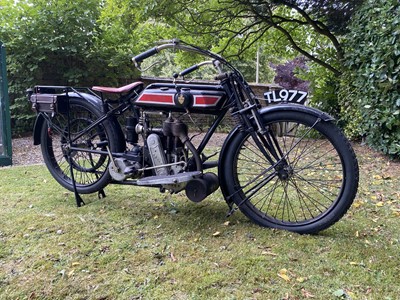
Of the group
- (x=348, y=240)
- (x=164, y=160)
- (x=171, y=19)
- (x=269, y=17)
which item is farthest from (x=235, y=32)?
(x=348, y=240)

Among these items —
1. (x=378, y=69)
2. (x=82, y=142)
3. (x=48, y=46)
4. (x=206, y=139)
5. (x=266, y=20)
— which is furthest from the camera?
(x=48, y=46)

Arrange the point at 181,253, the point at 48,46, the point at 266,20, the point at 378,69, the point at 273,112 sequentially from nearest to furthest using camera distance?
the point at 181,253, the point at 273,112, the point at 378,69, the point at 266,20, the point at 48,46

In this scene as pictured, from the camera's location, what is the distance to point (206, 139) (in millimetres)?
2303

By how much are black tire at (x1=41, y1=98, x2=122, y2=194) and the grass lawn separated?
0.70 ft

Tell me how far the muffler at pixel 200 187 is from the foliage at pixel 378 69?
2652 mm

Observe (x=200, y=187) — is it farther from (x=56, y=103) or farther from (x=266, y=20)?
(x=266, y=20)

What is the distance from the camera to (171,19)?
18.7 ft

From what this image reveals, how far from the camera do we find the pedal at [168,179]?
2.15m

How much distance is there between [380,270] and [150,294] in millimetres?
1138

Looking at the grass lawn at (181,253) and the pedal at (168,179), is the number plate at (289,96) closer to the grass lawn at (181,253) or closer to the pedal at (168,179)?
the pedal at (168,179)

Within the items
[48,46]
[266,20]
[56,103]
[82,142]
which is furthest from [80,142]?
[266,20]

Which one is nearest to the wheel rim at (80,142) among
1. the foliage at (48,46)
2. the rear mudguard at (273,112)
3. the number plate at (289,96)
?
the rear mudguard at (273,112)

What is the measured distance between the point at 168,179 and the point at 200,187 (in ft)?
0.71

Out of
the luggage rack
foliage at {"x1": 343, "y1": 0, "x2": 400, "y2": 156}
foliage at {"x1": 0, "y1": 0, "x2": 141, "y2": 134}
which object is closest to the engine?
the luggage rack
